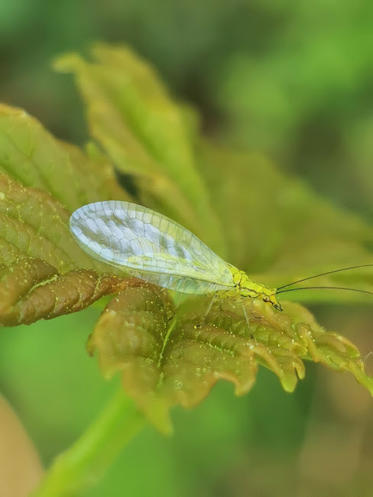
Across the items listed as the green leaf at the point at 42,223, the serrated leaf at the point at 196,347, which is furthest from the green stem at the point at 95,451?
the green leaf at the point at 42,223

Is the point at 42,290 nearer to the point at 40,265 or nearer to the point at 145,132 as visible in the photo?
the point at 40,265

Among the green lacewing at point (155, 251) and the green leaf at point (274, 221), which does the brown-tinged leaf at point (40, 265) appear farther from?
the green leaf at point (274, 221)

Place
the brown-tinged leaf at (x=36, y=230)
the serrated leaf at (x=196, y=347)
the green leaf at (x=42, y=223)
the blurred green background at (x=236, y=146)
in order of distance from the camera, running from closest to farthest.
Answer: the serrated leaf at (x=196, y=347)
the green leaf at (x=42, y=223)
the brown-tinged leaf at (x=36, y=230)
the blurred green background at (x=236, y=146)

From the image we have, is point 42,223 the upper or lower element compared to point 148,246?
lower

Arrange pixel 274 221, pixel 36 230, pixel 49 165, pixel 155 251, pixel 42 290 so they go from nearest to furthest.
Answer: pixel 42 290, pixel 36 230, pixel 49 165, pixel 155 251, pixel 274 221

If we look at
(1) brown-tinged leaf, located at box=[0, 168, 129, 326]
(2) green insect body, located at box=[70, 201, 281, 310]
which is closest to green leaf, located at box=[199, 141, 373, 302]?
(2) green insect body, located at box=[70, 201, 281, 310]

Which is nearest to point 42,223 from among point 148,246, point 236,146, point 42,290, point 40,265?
point 40,265

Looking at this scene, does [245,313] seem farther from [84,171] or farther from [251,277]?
[84,171]
